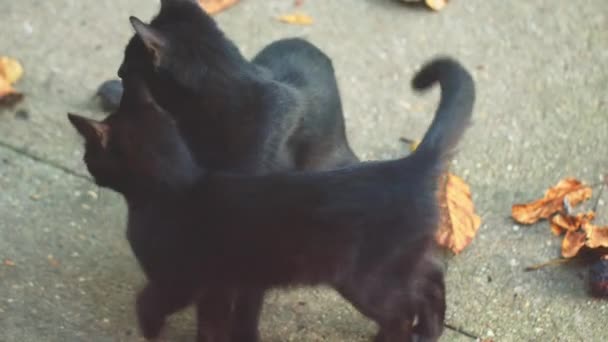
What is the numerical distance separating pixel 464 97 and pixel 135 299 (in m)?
1.32

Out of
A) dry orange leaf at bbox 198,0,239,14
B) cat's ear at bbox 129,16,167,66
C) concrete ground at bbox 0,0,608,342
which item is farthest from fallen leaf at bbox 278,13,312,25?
cat's ear at bbox 129,16,167,66

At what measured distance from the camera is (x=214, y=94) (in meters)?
3.59

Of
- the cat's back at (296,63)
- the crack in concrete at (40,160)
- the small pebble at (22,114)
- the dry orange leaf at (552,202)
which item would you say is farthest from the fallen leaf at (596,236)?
the small pebble at (22,114)

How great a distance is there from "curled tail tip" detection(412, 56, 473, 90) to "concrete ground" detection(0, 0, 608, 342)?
74 cm

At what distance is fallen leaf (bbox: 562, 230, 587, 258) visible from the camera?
155 inches

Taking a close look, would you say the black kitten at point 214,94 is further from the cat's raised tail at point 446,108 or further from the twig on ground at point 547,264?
the twig on ground at point 547,264

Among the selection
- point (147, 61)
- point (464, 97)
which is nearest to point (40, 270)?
point (147, 61)

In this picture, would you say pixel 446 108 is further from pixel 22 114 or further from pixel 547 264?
pixel 22 114

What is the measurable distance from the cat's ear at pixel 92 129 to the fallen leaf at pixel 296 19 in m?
2.04

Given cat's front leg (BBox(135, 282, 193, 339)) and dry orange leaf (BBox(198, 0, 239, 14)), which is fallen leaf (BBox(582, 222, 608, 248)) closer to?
cat's front leg (BBox(135, 282, 193, 339))

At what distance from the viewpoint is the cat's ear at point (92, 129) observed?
10.6ft

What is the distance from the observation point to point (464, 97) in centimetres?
337

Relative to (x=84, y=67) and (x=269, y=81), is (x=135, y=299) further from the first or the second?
(x=84, y=67)

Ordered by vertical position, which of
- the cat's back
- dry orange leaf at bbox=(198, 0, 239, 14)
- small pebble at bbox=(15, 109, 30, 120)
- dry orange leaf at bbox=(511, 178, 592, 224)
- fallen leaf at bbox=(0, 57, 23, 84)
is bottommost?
dry orange leaf at bbox=(511, 178, 592, 224)
